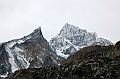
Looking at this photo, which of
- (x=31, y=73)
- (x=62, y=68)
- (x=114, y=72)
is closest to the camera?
(x=114, y=72)

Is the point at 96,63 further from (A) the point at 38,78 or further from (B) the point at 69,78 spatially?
(A) the point at 38,78

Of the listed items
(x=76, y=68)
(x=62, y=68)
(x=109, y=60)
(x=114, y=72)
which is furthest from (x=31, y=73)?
(x=114, y=72)

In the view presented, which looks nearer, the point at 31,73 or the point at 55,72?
the point at 55,72

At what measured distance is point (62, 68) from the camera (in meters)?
174

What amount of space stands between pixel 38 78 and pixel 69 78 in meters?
23.3

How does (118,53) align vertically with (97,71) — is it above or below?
above

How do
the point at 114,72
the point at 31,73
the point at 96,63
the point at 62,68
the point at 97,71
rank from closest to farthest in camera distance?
the point at 114,72, the point at 97,71, the point at 96,63, the point at 62,68, the point at 31,73

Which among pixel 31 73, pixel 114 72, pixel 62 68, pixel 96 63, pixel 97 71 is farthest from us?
pixel 31 73

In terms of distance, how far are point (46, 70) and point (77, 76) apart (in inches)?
1501

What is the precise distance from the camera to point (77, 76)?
495 feet

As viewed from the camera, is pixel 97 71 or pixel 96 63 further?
pixel 96 63

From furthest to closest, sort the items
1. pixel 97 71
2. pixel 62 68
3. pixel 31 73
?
pixel 31 73 → pixel 62 68 → pixel 97 71

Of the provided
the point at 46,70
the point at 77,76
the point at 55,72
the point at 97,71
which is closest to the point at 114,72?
the point at 97,71

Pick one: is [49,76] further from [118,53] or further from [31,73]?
[118,53]
